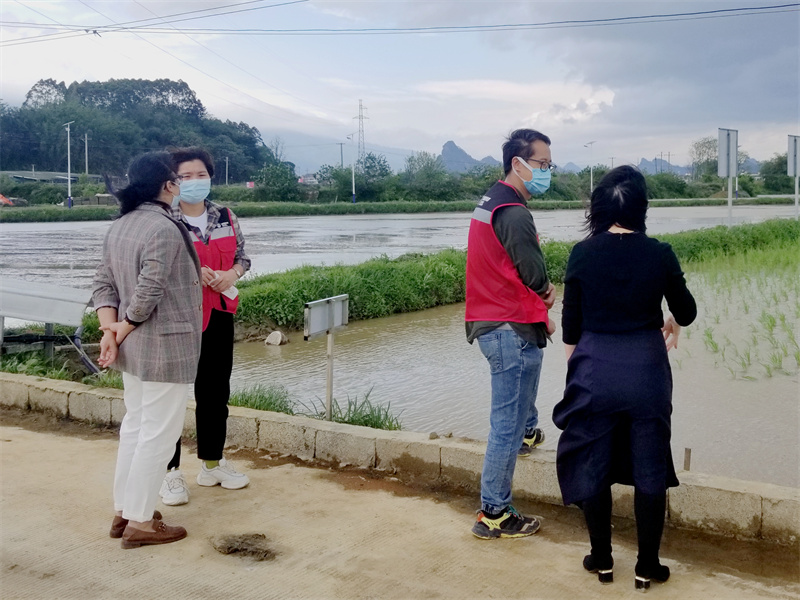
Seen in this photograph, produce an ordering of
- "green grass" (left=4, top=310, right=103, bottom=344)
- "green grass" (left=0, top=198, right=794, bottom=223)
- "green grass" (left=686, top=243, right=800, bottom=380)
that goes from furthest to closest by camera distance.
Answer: "green grass" (left=0, top=198, right=794, bottom=223) < "green grass" (left=4, top=310, right=103, bottom=344) < "green grass" (left=686, top=243, right=800, bottom=380)

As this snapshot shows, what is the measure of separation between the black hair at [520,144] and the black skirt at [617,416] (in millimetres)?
857

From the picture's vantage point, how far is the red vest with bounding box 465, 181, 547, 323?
3.27 m

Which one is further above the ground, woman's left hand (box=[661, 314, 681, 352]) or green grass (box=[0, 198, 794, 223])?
green grass (box=[0, 198, 794, 223])

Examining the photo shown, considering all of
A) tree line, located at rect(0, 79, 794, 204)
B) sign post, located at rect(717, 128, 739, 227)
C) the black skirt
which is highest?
tree line, located at rect(0, 79, 794, 204)

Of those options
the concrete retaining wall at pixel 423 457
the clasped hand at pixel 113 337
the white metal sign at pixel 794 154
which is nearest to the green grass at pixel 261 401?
the concrete retaining wall at pixel 423 457

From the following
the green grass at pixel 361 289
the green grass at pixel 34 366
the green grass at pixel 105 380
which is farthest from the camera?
the green grass at pixel 361 289

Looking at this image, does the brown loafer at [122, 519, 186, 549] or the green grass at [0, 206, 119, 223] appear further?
the green grass at [0, 206, 119, 223]

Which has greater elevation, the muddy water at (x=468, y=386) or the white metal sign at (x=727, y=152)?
the white metal sign at (x=727, y=152)

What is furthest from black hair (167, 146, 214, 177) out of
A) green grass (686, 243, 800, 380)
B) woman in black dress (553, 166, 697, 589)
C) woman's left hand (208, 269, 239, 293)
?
green grass (686, 243, 800, 380)

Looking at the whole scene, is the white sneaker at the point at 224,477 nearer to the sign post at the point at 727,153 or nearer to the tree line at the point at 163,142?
the sign post at the point at 727,153

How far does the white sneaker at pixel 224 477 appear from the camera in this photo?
4012 mm

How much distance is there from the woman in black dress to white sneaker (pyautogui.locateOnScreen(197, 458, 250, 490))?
177 centimetres

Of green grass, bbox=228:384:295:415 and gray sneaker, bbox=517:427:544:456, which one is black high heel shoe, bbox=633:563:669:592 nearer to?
gray sneaker, bbox=517:427:544:456

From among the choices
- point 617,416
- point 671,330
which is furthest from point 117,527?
point 671,330
